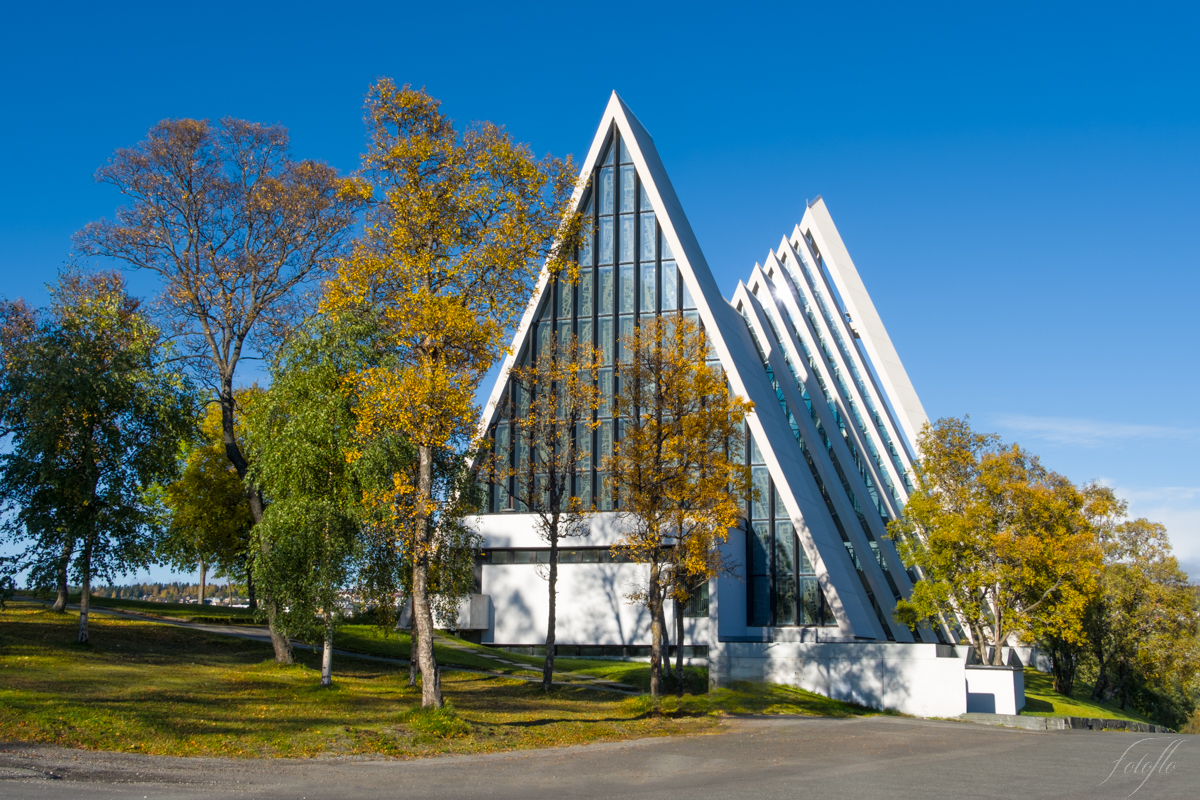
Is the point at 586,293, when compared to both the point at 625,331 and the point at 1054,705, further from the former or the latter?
the point at 1054,705

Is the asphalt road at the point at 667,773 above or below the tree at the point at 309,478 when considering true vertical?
below

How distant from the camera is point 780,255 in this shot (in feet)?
204

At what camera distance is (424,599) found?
Result: 58.3 feet

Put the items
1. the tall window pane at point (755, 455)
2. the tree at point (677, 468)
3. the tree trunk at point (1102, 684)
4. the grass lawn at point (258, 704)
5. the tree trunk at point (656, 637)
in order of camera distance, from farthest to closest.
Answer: the tree trunk at point (1102, 684)
the tall window pane at point (755, 455)
the tree at point (677, 468)
the tree trunk at point (656, 637)
the grass lawn at point (258, 704)

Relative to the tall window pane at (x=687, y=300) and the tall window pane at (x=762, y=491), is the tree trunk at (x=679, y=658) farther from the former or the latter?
the tall window pane at (x=687, y=300)

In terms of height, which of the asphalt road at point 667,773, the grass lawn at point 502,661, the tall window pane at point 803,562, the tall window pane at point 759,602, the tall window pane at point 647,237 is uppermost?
the tall window pane at point 647,237

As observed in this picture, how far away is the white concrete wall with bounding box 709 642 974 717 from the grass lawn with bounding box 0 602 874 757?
2.81ft

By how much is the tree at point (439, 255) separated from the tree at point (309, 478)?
333 centimetres

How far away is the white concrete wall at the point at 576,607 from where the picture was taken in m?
36.5

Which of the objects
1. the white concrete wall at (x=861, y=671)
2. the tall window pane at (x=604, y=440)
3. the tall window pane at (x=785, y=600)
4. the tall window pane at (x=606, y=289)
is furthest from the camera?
the tall window pane at (x=606, y=289)

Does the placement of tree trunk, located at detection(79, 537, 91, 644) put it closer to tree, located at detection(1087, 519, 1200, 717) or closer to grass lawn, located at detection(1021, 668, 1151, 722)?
grass lawn, located at detection(1021, 668, 1151, 722)

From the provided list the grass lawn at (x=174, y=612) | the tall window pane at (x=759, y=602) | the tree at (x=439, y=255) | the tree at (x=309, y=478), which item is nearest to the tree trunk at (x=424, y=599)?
Result: the tree at (x=439, y=255)

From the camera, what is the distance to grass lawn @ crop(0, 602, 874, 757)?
567 inches

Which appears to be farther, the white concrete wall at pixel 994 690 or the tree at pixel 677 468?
the white concrete wall at pixel 994 690
